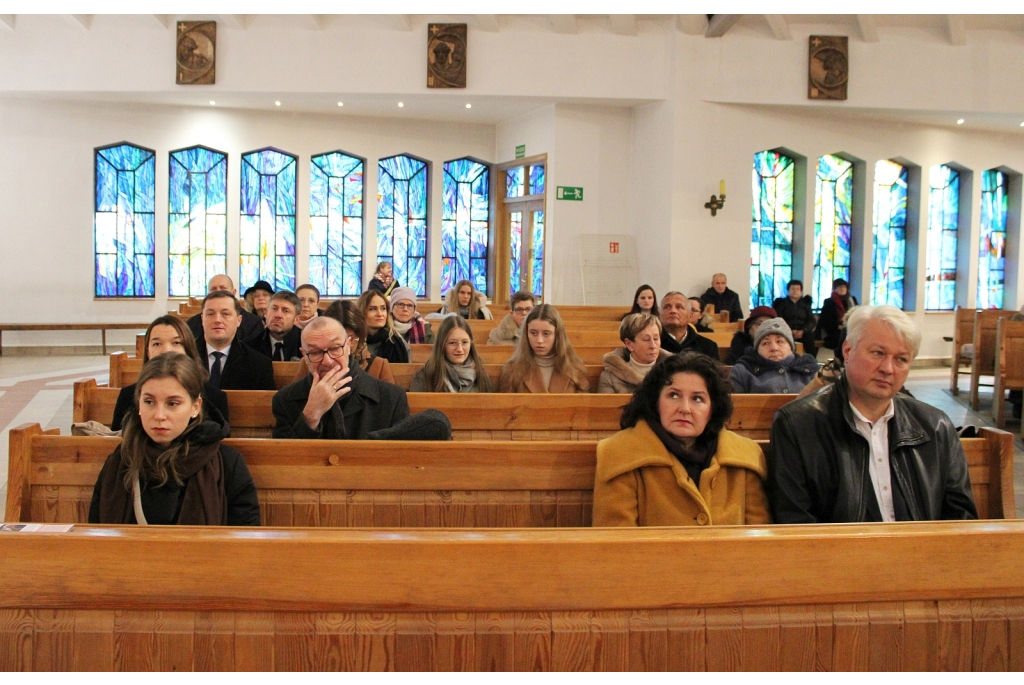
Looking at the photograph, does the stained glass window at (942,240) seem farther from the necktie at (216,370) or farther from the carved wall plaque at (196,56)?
the necktie at (216,370)

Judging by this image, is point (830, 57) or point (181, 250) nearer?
point (830, 57)

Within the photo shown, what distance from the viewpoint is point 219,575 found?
1413 mm

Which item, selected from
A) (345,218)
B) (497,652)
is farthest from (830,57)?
(497,652)

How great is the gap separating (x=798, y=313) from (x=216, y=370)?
921 centimetres

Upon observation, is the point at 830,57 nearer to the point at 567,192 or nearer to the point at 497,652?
the point at 567,192

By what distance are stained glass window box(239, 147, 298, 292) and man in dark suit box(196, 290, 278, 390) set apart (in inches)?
369

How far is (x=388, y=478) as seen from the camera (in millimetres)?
2459

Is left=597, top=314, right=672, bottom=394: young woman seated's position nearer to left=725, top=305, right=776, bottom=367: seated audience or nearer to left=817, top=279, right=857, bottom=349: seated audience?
left=725, top=305, right=776, bottom=367: seated audience

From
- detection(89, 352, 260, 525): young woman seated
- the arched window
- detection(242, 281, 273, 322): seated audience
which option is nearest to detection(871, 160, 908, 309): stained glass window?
detection(242, 281, 273, 322): seated audience

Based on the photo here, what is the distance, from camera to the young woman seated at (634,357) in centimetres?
431

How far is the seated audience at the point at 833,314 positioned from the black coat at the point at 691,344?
714 cm

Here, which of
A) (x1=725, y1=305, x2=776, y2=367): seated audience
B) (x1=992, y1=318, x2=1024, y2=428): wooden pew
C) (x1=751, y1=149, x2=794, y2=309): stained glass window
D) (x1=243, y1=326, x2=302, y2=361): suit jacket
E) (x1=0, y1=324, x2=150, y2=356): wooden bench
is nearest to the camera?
(x1=243, y1=326, x2=302, y2=361): suit jacket

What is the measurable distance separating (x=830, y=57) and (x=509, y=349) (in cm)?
743

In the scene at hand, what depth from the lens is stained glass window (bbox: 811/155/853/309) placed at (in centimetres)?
1302
